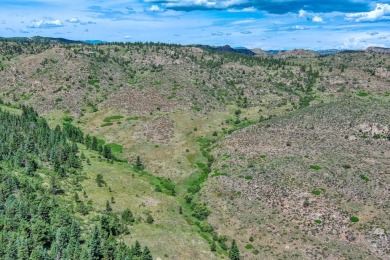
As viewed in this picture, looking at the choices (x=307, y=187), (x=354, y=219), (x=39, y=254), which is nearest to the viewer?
(x=39, y=254)

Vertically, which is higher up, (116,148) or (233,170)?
(233,170)

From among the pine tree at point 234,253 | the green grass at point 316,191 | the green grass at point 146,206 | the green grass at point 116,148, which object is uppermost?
the green grass at point 316,191

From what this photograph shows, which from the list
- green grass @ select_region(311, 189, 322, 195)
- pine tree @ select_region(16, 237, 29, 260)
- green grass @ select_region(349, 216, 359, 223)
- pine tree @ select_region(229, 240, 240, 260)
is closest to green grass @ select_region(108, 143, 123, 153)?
pine tree @ select_region(229, 240, 240, 260)

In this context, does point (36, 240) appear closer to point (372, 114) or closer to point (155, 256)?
point (155, 256)

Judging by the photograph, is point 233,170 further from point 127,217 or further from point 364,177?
point 127,217

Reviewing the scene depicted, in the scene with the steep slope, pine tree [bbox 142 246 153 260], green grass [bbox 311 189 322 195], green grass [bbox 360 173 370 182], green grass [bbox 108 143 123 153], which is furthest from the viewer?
green grass [bbox 108 143 123 153]

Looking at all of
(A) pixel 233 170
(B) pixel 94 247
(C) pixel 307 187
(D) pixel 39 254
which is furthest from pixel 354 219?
(D) pixel 39 254

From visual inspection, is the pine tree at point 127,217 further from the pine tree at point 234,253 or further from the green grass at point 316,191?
the green grass at point 316,191

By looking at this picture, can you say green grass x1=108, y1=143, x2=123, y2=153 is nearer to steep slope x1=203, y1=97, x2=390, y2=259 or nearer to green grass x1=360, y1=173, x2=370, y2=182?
steep slope x1=203, y1=97, x2=390, y2=259

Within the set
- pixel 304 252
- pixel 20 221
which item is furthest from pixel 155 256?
pixel 304 252

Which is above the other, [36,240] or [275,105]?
[275,105]

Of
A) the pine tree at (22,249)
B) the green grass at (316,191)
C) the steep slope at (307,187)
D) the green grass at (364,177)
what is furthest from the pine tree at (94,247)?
the green grass at (364,177)
